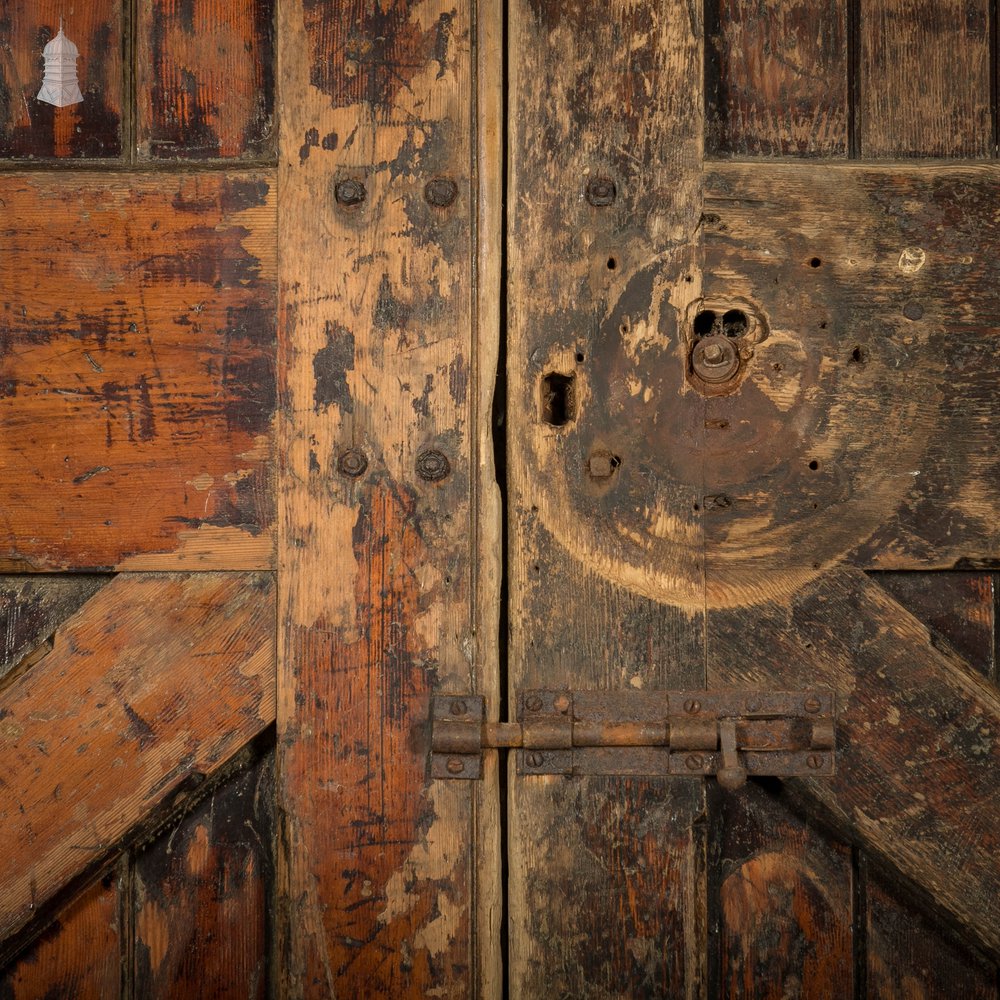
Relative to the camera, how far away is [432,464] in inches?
34.7

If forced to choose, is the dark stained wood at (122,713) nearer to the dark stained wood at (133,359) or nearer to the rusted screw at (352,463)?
the dark stained wood at (133,359)

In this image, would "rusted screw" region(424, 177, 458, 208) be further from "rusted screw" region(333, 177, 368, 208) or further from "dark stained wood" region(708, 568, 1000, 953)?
"dark stained wood" region(708, 568, 1000, 953)

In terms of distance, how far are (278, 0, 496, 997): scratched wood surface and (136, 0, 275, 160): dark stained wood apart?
0.06 metres

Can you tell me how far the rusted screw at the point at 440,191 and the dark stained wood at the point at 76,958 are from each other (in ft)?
2.84

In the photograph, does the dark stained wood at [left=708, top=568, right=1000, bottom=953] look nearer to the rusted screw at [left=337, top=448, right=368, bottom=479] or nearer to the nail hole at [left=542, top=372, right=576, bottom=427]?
the nail hole at [left=542, top=372, right=576, bottom=427]

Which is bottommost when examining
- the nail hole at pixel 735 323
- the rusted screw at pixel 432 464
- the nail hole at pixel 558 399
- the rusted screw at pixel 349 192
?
the rusted screw at pixel 432 464

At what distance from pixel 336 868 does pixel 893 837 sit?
615 mm

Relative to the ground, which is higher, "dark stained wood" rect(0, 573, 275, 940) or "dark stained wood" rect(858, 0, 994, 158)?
"dark stained wood" rect(858, 0, 994, 158)

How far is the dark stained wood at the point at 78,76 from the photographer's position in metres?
0.92

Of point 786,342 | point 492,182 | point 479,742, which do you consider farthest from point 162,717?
point 786,342

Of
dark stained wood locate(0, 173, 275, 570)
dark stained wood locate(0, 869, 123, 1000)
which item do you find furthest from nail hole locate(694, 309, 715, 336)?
dark stained wood locate(0, 869, 123, 1000)

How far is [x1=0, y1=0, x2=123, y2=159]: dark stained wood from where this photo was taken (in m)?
0.92

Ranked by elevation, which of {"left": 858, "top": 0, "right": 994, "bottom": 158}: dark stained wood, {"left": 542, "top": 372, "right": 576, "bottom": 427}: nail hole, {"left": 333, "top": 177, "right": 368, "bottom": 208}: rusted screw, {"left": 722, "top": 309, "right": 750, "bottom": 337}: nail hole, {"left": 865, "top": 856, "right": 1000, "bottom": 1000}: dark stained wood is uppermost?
{"left": 858, "top": 0, "right": 994, "bottom": 158}: dark stained wood

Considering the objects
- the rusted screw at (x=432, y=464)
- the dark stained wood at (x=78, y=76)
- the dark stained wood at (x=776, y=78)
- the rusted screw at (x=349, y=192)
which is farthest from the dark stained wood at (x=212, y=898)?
the dark stained wood at (x=776, y=78)
